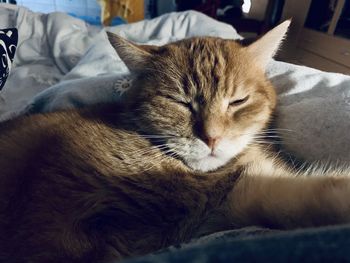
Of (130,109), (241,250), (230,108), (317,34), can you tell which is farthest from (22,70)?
(317,34)

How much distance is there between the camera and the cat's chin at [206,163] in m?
0.79

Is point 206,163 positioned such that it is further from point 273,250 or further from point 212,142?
point 273,250

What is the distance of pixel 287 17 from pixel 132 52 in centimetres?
244

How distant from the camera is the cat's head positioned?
786 mm

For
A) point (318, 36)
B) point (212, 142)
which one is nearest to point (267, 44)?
point (212, 142)

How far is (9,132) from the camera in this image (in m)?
0.88

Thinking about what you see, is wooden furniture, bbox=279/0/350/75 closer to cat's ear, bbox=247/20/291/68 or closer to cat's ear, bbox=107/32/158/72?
cat's ear, bbox=247/20/291/68

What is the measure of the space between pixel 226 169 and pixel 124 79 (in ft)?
1.80

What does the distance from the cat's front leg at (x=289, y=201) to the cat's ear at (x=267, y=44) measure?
1.25 feet

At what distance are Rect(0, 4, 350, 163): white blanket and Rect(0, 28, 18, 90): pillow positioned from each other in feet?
0.48

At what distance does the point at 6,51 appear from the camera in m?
1.51

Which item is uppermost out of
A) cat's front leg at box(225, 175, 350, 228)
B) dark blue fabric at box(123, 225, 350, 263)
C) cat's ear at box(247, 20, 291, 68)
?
cat's ear at box(247, 20, 291, 68)

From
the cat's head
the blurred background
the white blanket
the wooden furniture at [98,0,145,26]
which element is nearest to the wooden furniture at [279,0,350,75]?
the blurred background

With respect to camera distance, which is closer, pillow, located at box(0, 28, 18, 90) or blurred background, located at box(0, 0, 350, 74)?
pillow, located at box(0, 28, 18, 90)
